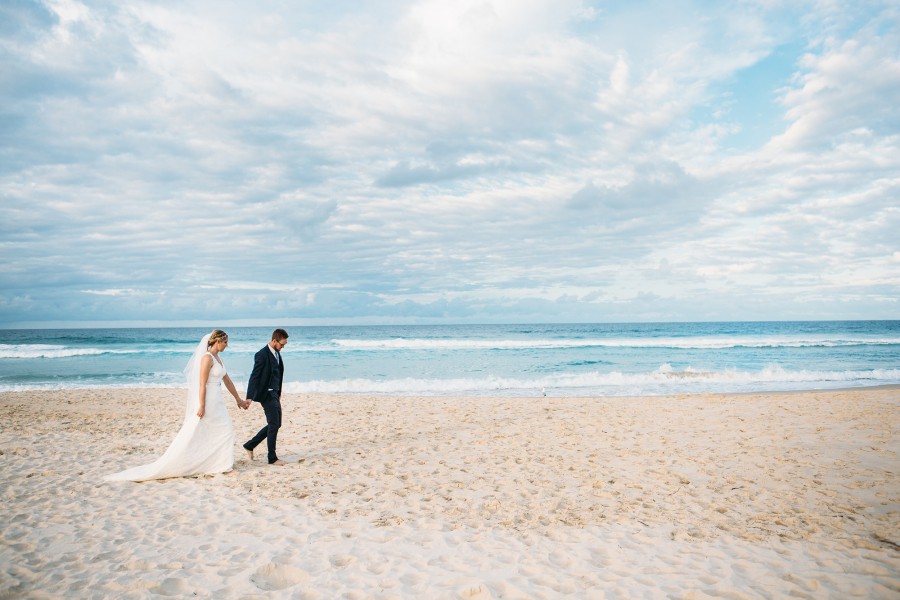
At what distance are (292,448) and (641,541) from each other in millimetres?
5810

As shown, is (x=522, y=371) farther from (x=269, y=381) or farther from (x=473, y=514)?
(x=473, y=514)

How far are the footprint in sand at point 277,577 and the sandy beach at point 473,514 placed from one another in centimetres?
2

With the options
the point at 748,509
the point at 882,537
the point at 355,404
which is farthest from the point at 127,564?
the point at 355,404

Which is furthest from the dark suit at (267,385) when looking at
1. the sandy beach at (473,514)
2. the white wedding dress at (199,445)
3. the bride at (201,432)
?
the sandy beach at (473,514)

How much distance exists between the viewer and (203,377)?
21.0 ft

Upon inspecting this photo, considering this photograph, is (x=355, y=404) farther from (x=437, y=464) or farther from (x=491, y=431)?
(x=437, y=464)

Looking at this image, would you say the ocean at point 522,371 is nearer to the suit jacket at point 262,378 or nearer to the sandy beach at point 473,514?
the sandy beach at point 473,514

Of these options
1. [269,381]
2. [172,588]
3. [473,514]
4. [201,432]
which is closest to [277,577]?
[172,588]

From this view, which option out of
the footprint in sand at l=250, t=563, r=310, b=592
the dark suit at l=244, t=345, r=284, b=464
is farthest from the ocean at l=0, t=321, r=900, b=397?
the footprint in sand at l=250, t=563, r=310, b=592

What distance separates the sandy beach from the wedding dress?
181 mm

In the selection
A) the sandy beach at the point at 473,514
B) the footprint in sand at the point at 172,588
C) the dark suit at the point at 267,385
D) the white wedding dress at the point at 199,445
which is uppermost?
the dark suit at the point at 267,385

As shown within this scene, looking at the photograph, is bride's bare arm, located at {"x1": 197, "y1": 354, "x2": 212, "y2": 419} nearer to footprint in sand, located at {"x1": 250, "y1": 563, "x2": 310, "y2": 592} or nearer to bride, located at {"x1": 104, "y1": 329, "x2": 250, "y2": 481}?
bride, located at {"x1": 104, "y1": 329, "x2": 250, "y2": 481}

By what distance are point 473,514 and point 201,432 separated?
12.4ft

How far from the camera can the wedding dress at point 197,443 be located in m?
6.36
